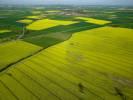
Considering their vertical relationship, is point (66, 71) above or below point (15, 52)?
above

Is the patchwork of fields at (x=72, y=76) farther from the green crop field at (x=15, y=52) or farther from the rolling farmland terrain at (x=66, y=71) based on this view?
the green crop field at (x=15, y=52)

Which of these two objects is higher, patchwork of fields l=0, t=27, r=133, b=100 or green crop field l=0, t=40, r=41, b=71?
patchwork of fields l=0, t=27, r=133, b=100

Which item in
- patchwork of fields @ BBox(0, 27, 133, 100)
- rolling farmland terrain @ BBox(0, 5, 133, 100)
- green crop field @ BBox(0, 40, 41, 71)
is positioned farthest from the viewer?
green crop field @ BBox(0, 40, 41, 71)

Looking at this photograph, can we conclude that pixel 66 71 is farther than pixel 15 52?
No

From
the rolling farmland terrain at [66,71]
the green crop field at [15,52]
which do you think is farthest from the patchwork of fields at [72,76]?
the green crop field at [15,52]

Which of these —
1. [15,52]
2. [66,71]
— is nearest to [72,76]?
[66,71]

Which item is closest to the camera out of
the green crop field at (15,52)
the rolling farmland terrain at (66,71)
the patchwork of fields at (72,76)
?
the patchwork of fields at (72,76)

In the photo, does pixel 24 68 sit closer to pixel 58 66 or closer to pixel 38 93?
pixel 58 66

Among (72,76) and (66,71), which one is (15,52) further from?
(72,76)

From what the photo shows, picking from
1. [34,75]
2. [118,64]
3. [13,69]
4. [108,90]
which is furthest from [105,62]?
[13,69]

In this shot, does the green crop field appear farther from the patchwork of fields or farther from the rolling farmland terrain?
the patchwork of fields

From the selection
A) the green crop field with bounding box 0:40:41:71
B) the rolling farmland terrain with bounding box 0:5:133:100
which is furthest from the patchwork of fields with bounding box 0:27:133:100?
the green crop field with bounding box 0:40:41:71
